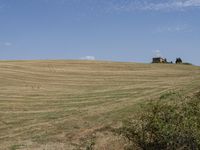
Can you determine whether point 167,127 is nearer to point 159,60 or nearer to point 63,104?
point 63,104

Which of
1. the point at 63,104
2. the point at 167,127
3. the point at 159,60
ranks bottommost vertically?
the point at 63,104

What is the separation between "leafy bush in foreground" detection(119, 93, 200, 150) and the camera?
1244cm

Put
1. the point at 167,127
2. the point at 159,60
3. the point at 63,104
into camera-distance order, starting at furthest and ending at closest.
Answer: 1. the point at 159,60
2. the point at 63,104
3. the point at 167,127

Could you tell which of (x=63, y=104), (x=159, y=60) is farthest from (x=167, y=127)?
(x=159, y=60)

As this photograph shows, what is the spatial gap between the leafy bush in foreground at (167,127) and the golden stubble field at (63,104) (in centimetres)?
291

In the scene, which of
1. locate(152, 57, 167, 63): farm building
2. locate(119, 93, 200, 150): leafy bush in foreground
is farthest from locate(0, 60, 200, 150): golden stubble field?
locate(152, 57, 167, 63): farm building

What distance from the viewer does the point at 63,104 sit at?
2781 cm

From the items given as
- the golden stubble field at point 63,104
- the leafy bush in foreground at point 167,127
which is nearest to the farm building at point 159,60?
the golden stubble field at point 63,104

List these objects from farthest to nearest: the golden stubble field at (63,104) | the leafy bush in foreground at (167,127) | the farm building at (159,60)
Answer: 1. the farm building at (159,60)
2. the golden stubble field at (63,104)
3. the leafy bush in foreground at (167,127)

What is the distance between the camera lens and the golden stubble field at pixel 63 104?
60.2 ft

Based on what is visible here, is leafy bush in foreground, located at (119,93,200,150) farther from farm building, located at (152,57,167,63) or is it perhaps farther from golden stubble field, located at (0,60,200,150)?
farm building, located at (152,57,167,63)

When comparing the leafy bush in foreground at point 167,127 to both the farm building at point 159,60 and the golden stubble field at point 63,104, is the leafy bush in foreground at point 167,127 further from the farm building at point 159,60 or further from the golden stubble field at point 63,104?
the farm building at point 159,60

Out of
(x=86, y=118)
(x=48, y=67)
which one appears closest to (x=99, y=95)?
(x=86, y=118)

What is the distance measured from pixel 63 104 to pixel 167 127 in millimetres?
15845
